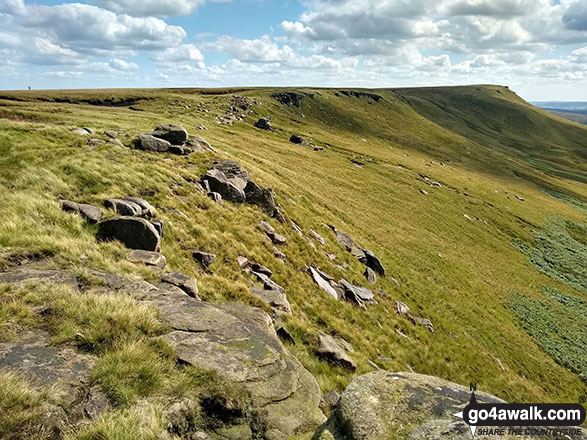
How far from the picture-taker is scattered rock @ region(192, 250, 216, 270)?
17.6 m

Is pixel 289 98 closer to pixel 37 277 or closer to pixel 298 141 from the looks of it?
pixel 298 141

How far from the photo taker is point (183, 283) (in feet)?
42.9

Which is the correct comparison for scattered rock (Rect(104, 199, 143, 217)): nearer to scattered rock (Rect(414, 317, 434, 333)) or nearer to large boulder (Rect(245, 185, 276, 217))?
large boulder (Rect(245, 185, 276, 217))

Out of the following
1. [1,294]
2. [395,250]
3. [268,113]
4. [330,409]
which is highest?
[268,113]

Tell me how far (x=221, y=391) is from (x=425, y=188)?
74275 mm

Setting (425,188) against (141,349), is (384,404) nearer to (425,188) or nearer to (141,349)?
(141,349)

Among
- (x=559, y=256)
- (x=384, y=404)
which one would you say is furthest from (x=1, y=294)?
(x=559, y=256)

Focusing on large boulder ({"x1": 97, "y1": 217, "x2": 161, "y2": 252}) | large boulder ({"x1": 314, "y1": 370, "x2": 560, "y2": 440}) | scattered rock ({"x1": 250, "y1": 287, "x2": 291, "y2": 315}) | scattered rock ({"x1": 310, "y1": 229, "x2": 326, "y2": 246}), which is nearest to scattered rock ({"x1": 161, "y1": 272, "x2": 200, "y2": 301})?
large boulder ({"x1": 97, "y1": 217, "x2": 161, "y2": 252})

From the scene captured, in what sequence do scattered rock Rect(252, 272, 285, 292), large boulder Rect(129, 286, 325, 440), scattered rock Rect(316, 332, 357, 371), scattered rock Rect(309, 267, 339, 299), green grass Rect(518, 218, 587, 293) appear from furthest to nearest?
1. green grass Rect(518, 218, 587, 293)
2. scattered rock Rect(309, 267, 339, 299)
3. scattered rock Rect(252, 272, 285, 292)
4. scattered rock Rect(316, 332, 357, 371)
5. large boulder Rect(129, 286, 325, 440)

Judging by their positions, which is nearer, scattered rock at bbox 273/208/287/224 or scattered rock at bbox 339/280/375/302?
scattered rock at bbox 339/280/375/302

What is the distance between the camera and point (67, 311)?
8.55m

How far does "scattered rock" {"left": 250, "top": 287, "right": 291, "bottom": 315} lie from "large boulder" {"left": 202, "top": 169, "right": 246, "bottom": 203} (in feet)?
39.9

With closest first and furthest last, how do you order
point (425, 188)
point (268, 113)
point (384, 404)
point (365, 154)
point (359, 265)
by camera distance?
point (384, 404) < point (359, 265) < point (425, 188) < point (365, 154) < point (268, 113)

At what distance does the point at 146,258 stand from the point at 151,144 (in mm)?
20828
